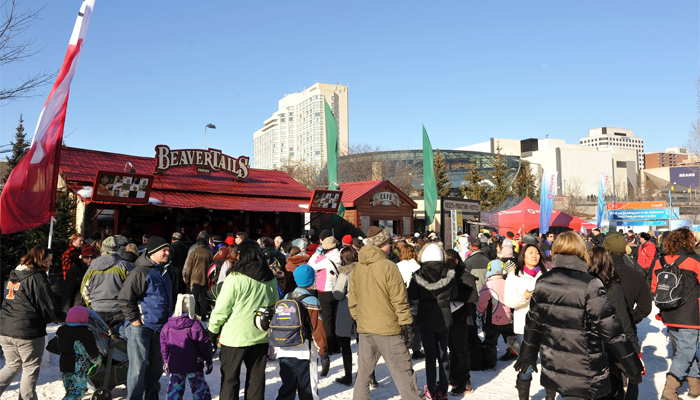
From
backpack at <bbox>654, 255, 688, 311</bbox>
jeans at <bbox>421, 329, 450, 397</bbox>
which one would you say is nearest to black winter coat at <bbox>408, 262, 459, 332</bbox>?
jeans at <bbox>421, 329, 450, 397</bbox>

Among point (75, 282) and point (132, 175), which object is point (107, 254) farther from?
point (132, 175)

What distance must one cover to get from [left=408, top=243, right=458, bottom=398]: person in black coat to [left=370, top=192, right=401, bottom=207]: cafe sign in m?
20.6

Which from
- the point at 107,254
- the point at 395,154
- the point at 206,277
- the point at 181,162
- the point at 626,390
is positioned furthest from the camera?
the point at 395,154

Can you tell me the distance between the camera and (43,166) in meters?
7.01

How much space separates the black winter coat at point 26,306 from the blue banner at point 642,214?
42.7 meters

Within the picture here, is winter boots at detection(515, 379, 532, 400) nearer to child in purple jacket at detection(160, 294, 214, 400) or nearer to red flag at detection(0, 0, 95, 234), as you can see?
child in purple jacket at detection(160, 294, 214, 400)

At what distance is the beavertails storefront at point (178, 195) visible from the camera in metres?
15.4

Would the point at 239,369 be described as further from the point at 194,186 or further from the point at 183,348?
the point at 194,186

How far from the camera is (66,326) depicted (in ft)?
16.4

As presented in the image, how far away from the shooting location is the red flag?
21.3 ft

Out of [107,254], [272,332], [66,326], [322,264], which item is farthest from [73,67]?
[272,332]

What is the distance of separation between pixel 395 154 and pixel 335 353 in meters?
77.8

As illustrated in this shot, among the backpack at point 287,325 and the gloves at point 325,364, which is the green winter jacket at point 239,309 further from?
the gloves at point 325,364

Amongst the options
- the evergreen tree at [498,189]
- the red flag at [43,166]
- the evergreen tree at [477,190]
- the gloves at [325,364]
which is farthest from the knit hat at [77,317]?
the evergreen tree at [498,189]
